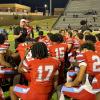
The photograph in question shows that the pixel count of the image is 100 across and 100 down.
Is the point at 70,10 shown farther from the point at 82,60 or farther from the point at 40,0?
the point at 82,60

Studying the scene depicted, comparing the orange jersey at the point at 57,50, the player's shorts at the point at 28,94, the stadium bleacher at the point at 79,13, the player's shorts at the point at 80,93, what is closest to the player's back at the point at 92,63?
the player's shorts at the point at 80,93

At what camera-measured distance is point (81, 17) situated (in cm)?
6256

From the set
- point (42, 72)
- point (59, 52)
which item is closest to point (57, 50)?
point (59, 52)

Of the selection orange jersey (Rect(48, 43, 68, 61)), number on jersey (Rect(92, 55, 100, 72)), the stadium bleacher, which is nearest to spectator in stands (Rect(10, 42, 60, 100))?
number on jersey (Rect(92, 55, 100, 72))

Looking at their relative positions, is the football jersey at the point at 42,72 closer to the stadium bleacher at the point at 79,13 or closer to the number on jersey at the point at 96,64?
the number on jersey at the point at 96,64

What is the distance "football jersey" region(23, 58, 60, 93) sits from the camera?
6.86 meters

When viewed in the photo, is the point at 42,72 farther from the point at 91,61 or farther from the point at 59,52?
the point at 59,52

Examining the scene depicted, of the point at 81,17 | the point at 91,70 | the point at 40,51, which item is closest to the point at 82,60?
the point at 91,70

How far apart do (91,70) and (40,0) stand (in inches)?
3924

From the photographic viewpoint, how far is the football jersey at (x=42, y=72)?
6.86m

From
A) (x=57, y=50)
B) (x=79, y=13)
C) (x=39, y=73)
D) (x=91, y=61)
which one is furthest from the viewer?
(x=79, y=13)

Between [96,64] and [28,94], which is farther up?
[96,64]

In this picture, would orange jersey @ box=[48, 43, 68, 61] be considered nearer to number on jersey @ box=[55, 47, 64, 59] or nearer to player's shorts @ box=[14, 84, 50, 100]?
number on jersey @ box=[55, 47, 64, 59]

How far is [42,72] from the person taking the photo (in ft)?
22.5
